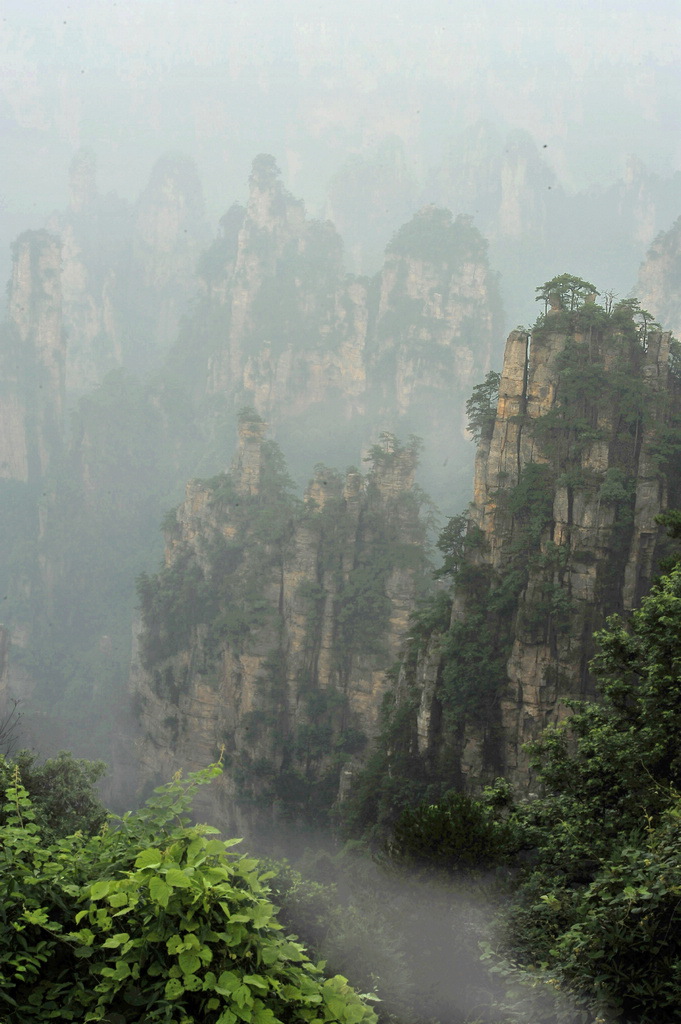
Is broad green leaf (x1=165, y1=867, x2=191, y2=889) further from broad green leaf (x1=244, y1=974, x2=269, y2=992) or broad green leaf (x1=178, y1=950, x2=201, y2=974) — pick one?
broad green leaf (x1=244, y1=974, x2=269, y2=992)

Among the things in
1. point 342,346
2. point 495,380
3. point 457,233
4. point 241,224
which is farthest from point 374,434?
point 495,380

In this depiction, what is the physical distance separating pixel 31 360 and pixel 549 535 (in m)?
52.1

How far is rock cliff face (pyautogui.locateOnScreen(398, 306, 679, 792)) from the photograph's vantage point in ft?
62.6

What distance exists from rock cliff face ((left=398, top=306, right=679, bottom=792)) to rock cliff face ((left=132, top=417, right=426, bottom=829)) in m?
9.00

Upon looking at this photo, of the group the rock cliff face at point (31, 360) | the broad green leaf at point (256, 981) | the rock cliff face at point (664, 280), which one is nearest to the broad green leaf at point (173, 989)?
the broad green leaf at point (256, 981)

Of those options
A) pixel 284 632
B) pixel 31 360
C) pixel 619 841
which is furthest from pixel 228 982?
pixel 31 360

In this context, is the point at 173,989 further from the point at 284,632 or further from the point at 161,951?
the point at 284,632

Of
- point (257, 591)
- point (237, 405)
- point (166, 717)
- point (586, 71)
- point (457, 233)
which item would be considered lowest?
point (166, 717)

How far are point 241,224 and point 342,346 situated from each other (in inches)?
658

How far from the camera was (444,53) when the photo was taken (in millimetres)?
96688

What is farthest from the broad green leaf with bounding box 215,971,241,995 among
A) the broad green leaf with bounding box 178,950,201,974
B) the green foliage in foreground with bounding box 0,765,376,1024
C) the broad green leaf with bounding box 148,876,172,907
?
the broad green leaf with bounding box 148,876,172,907

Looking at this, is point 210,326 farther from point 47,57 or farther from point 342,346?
point 47,57

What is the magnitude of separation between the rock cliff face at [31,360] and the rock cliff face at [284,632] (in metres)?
32.2

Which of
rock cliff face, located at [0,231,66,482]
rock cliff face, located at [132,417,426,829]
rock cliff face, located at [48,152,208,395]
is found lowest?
rock cliff face, located at [132,417,426,829]
